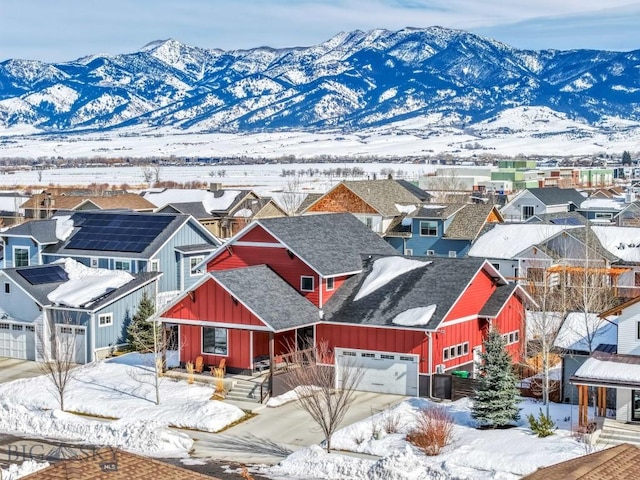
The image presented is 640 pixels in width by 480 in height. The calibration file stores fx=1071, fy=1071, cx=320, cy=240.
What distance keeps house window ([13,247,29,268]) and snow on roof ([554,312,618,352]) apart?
1206 inches

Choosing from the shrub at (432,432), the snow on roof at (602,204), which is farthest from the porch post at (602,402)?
the snow on roof at (602,204)

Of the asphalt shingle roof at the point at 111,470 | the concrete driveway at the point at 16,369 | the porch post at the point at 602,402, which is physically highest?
the asphalt shingle roof at the point at 111,470

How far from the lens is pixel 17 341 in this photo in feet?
156

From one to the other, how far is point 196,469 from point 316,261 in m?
14.1

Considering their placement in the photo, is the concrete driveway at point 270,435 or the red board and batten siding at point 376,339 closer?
the concrete driveway at point 270,435

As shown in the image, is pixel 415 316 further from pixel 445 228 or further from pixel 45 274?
pixel 445 228

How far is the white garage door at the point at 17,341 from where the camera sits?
154ft

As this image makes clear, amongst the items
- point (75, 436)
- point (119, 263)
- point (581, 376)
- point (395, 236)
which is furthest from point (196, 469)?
point (395, 236)

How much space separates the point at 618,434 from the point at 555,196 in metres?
71.2

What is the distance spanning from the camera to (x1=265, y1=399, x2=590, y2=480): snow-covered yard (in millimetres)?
28234

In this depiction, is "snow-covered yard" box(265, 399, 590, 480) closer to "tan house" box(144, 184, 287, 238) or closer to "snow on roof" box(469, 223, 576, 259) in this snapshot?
"snow on roof" box(469, 223, 576, 259)

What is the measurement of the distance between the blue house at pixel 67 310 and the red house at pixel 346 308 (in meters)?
4.98

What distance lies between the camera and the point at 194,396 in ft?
126

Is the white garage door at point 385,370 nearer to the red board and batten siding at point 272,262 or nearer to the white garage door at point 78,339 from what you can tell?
the red board and batten siding at point 272,262
